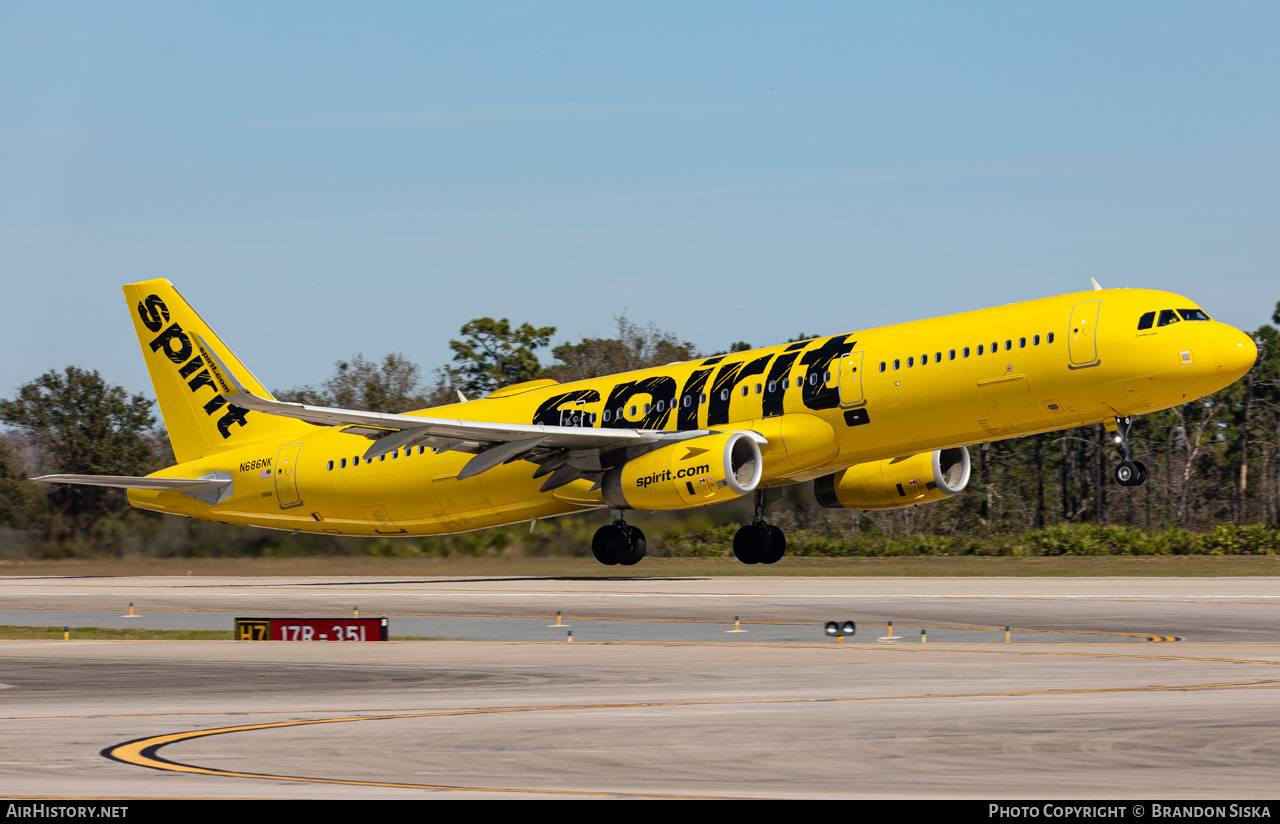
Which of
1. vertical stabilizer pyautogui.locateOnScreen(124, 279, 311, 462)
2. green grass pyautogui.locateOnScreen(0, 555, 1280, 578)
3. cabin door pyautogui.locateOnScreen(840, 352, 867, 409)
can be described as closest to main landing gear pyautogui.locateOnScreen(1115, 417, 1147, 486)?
cabin door pyautogui.locateOnScreen(840, 352, 867, 409)

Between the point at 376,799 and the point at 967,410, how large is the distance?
2692cm

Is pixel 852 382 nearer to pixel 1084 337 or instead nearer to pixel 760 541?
pixel 1084 337

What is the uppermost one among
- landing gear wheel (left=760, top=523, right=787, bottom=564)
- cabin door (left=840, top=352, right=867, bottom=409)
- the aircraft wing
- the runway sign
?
cabin door (left=840, top=352, right=867, bottom=409)

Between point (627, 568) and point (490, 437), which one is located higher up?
point (490, 437)

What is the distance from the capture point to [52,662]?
21.1 metres

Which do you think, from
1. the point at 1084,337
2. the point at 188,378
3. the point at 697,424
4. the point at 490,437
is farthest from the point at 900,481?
the point at 188,378

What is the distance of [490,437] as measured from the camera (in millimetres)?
39656

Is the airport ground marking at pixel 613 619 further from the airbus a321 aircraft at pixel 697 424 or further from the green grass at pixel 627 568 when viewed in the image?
the green grass at pixel 627 568

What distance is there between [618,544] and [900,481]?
319 inches

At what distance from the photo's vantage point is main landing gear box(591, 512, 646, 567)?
41.2m

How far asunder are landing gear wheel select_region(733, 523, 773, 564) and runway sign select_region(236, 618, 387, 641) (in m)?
18.7

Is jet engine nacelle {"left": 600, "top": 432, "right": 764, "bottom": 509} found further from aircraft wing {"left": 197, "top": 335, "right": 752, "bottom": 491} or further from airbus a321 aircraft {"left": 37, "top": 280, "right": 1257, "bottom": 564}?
aircraft wing {"left": 197, "top": 335, "right": 752, "bottom": 491}

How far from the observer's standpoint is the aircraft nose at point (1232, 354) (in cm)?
3241
